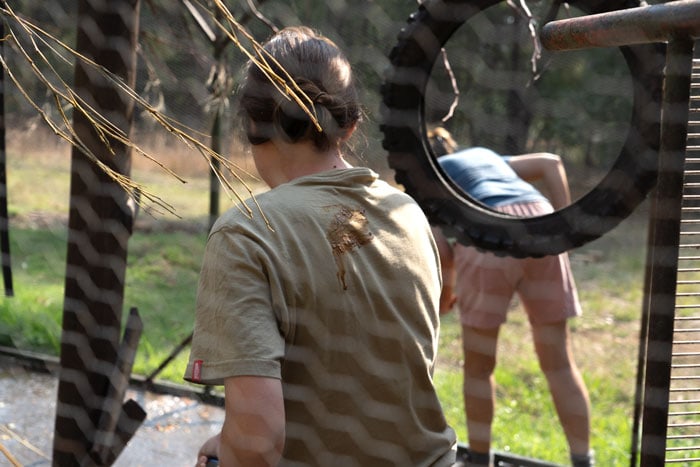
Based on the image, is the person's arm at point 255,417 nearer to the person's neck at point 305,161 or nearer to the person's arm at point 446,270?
the person's neck at point 305,161

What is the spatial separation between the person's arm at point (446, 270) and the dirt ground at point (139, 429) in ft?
2.56

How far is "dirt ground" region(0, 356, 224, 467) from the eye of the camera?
2264 mm

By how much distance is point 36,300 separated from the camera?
11.7 feet

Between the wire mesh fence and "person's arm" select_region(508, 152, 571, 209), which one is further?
the wire mesh fence

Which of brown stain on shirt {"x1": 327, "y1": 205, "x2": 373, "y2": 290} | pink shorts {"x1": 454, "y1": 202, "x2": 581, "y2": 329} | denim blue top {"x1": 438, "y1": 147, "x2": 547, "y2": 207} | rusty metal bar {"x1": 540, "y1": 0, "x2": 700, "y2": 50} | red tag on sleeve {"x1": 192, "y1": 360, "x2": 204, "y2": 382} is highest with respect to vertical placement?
denim blue top {"x1": 438, "y1": 147, "x2": 547, "y2": 207}

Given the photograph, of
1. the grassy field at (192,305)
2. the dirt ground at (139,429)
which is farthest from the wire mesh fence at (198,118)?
the dirt ground at (139,429)

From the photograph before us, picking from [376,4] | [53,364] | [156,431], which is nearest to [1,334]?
[53,364]

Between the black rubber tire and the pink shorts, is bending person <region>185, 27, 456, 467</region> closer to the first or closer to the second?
the black rubber tire

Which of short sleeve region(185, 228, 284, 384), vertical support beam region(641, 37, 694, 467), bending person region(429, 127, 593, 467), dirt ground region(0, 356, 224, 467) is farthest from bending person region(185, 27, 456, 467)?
dirt ground region(0, 356, 224, 467)

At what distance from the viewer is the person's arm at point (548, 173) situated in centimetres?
210

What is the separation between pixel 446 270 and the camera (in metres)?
2.29

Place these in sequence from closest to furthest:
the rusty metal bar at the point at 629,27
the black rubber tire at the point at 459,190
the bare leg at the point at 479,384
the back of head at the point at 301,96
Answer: the rusty metal bar at the point at 629,27 < the back of head at the point at 301,96 < the black rubber tire at the point at 459,190 < the bare leg at the point at 479,384

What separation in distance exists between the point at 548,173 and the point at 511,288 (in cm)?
31

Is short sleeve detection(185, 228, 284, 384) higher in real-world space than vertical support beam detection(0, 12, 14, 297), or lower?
lower
